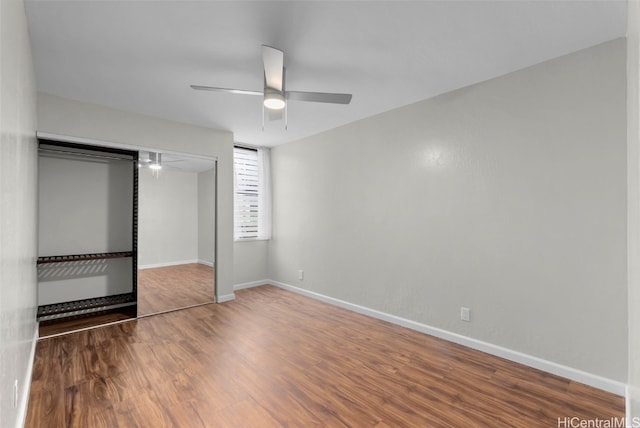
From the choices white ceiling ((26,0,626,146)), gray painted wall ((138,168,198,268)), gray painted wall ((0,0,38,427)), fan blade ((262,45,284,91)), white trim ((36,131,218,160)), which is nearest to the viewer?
gray painted wall ((0,0,38,427))

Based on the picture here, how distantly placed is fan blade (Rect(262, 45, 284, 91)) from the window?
3056mm

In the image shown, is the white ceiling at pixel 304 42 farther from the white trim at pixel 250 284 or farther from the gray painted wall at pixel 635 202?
the white trim at pixel 250 284

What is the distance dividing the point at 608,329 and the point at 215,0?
349 cm

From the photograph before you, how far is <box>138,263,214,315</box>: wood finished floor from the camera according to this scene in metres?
3.86

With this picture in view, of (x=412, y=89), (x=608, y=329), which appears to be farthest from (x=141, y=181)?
(x=608, y=329)

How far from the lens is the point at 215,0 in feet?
5.84

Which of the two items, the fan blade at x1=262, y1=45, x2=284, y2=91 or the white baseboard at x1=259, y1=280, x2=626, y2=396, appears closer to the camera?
the fan blade at x1=262, y1=45, x2=284, y2=91

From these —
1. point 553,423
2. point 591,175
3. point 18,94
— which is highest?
point 18,94

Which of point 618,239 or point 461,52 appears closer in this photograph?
point 618,239

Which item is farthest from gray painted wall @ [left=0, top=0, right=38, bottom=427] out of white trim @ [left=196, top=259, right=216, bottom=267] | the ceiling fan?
white trim @ [left=196, top=259, right=216, bottom=267]

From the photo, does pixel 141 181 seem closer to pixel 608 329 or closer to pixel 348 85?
pixel 348 85

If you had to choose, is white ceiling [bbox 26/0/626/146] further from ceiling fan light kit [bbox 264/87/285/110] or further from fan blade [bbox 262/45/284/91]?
ceiling fan light kit [bbox 264/87/285/110]

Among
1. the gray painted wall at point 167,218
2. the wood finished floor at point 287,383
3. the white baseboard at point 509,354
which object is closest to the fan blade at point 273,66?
the wood finished floor at point 287,383

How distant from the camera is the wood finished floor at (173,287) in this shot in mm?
3855
